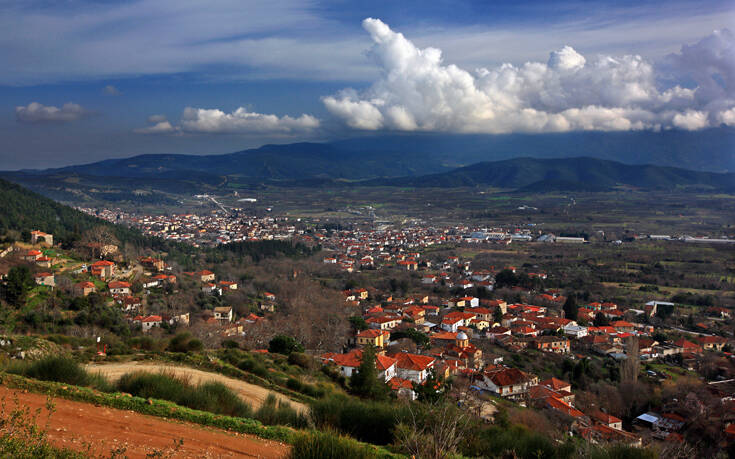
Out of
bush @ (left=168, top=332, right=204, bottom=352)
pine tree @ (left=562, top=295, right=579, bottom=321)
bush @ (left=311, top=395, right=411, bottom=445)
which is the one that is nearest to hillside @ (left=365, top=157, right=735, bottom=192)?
pine tree @ (left=562, top=295, right=579, bottom=321)

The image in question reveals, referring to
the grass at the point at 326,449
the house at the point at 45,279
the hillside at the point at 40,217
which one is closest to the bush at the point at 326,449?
the grass at the point at 326,449

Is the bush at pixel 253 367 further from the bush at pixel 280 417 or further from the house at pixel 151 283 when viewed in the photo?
the house at pixel 151 283

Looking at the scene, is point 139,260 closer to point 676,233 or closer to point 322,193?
point 676,233

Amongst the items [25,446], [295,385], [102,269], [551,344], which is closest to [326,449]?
[25,446]

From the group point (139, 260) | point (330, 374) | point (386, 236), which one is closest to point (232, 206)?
point (386, 236)

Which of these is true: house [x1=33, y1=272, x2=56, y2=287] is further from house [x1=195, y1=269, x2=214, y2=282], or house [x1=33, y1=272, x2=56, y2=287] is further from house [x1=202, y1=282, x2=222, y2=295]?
house [x1=195, y1=269, x2=214, y2=282]

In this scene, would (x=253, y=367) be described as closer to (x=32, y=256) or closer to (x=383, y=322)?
(x=383, y=322)

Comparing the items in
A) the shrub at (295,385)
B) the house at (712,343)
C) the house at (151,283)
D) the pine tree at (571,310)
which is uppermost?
the shrub at (295,385)
